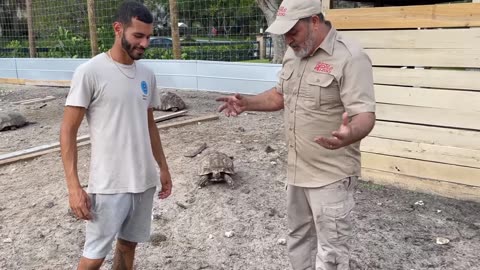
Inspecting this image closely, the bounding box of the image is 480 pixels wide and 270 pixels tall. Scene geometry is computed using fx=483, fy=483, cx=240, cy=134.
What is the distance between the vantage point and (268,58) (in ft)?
37.4

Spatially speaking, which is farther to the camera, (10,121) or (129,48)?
(10,121)

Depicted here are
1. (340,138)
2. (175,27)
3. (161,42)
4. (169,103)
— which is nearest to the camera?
(340,138)

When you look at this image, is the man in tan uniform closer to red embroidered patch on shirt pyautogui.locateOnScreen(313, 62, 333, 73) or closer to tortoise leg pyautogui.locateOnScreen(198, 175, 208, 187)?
red embroidered patch on shirt pyautogui.locateOnScreen(313, 62, 333, 73)

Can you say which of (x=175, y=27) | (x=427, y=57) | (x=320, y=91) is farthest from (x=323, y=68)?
(x=175, y=27)

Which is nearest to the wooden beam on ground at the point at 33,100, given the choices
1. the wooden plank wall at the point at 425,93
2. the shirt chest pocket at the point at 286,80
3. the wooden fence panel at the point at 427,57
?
the wooden plank wall at the point at 425,93

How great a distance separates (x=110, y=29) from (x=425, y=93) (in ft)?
30.6

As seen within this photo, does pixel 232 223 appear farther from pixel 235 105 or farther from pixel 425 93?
pixel 425 93

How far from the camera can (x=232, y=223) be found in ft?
14.3

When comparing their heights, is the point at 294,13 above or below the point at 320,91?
above

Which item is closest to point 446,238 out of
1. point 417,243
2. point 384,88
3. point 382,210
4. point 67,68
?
point 417,243

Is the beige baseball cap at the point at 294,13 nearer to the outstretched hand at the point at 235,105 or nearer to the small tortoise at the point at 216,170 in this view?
the outstretched hand at the point at 235,105

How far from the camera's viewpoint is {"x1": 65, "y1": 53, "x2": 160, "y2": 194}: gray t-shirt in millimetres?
2625

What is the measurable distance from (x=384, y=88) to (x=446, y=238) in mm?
1581

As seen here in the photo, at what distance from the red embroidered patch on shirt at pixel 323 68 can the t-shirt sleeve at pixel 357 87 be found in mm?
85
